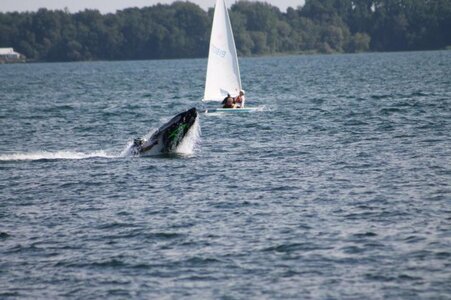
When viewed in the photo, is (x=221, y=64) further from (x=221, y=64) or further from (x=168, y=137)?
(x=168, y=137)

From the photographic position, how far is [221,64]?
55.1 metres

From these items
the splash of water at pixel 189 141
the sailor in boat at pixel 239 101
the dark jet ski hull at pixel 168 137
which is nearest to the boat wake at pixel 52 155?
the dark jet ski hull at pixel 168 137

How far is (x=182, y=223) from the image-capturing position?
24.6 m

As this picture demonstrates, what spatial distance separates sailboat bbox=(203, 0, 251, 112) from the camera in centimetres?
5475

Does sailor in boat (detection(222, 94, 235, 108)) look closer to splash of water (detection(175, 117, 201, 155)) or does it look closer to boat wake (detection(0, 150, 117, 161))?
splash of water (detection(175, 117, 201, 155))

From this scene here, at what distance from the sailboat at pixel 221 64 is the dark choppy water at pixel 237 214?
7.49 metres

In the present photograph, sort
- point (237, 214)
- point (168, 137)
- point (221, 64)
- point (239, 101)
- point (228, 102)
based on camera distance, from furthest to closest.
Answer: point (221, 64) → point (239, 101) → point (228, 102) → point (168, 137) → point (237, 214)

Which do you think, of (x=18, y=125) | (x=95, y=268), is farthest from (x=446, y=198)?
(x=18, y=125)

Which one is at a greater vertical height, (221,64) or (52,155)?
(221,64)

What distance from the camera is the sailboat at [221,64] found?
54750 millimetres

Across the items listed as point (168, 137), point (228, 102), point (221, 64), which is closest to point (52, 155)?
point (168, 137)

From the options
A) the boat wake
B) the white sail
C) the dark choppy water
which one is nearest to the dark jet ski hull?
the dark choppy water

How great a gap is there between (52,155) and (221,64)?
61.2 feet

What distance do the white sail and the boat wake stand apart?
16.6 m
